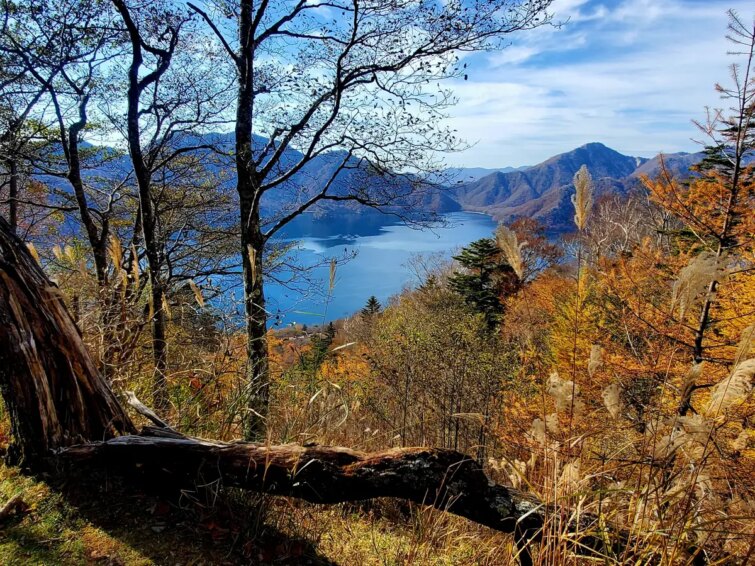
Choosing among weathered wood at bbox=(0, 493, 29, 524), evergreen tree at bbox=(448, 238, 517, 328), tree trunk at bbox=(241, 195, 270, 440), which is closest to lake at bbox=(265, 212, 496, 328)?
tree trunk at bbox=(241, 195, 270, 440)

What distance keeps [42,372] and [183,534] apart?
996 millimetres

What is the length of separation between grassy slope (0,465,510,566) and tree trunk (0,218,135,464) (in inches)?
8.6

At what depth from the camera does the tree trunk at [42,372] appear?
1805mm

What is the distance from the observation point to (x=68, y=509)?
163 centimetres

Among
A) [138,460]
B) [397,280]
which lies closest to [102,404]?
[138,460]

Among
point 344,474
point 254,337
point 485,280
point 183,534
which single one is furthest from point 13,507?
point 485,280

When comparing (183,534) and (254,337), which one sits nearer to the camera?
(183,534)

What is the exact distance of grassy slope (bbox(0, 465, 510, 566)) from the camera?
146 centimetres

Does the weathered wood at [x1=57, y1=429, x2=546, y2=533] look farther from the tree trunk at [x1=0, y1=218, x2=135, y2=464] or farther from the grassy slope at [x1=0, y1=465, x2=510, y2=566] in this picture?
the tree trunk at [x1=0, y1=218, x2=135, y2=464]

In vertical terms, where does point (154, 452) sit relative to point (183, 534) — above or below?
above

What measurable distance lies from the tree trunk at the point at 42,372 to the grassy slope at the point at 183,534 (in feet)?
0.72

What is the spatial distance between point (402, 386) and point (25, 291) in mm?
12173

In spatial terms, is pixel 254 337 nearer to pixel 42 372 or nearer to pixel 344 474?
pixel 42 372

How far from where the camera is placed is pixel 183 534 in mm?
1626
